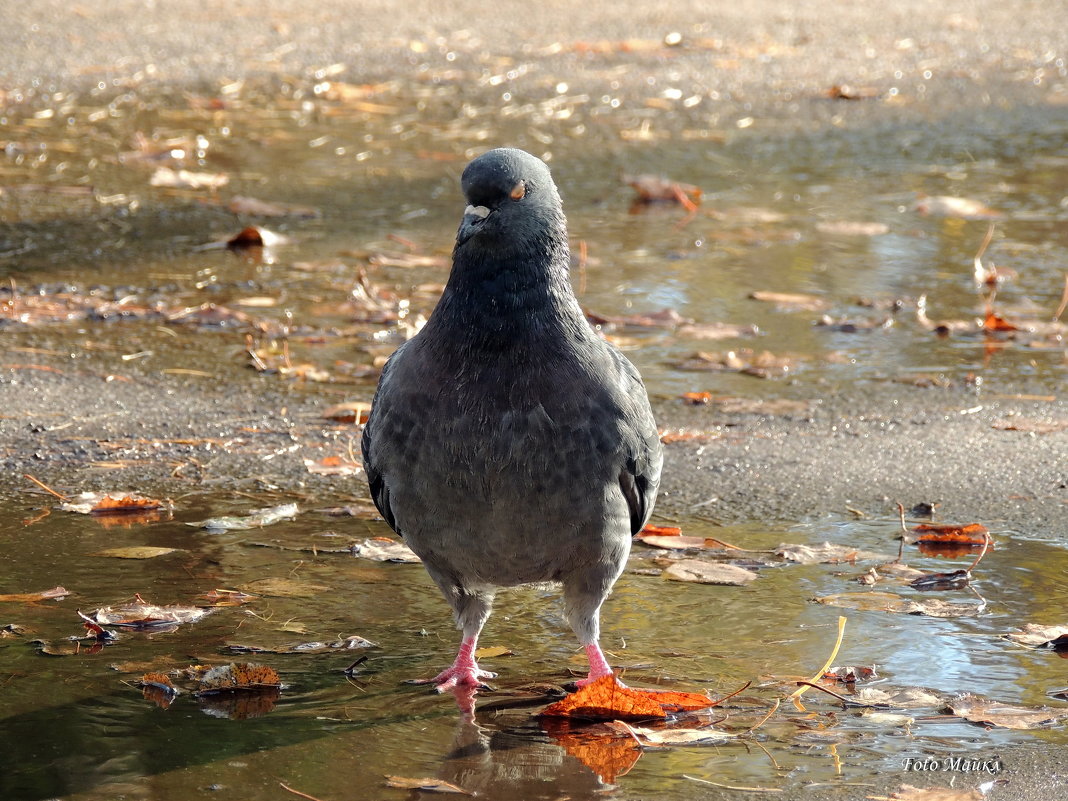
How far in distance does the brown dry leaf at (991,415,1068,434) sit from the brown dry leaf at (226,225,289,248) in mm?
3922

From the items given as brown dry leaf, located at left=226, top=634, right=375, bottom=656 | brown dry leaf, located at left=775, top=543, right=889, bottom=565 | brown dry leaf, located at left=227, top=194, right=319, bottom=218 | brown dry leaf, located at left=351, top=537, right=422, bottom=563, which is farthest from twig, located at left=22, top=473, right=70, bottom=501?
brown dry leaf, located at left=227, top=194, right=319, bottom=218

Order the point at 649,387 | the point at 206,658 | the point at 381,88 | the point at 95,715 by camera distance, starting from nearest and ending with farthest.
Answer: the point at 95,715, the point at 206,658, the point at 649,387, the point at 381,88

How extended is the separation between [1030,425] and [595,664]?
8.36 ft

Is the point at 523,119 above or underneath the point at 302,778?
above

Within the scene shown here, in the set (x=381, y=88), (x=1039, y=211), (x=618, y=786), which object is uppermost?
(x=381, y=88)

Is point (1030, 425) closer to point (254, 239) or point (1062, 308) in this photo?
point (1062, 308)

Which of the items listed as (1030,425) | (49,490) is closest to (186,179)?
(49,490)

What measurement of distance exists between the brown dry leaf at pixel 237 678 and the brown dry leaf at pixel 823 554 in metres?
1.68

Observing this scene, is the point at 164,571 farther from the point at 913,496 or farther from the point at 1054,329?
the point at 1054,329

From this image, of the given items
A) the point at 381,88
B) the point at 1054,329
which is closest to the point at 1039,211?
the point at 1054,329

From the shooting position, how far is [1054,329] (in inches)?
261

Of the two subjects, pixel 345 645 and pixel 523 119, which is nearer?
pixel 345 645

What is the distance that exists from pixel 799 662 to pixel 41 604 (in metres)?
2.11

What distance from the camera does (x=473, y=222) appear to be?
3.60 metres
